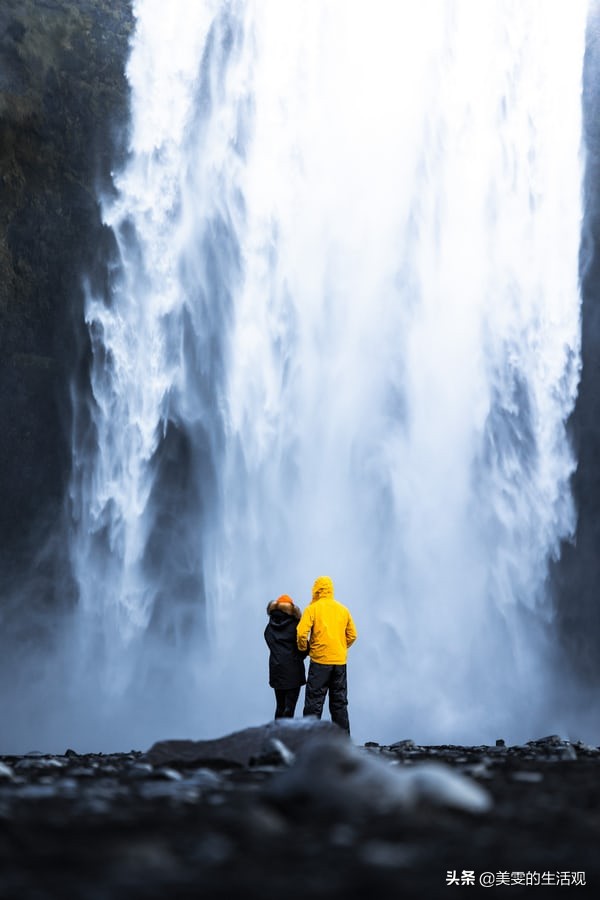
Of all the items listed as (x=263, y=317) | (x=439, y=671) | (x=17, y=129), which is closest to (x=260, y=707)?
(x=439, y=671)

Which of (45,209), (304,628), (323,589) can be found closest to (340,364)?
(45,209)

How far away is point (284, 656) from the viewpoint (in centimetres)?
1041

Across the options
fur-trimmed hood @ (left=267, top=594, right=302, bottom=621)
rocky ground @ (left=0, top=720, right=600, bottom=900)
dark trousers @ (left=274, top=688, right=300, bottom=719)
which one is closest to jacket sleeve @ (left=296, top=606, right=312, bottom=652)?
fur-trimmed hood @ (left=267, top=594, right=302, bottom=621)

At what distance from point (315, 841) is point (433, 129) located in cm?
2257

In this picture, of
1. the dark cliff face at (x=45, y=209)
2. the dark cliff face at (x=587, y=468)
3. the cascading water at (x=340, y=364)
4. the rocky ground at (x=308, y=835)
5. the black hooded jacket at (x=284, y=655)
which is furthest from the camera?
the dark cliff face at (x=587, y=468)

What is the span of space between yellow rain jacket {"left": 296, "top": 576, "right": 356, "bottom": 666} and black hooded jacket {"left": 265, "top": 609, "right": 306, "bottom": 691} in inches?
16.6

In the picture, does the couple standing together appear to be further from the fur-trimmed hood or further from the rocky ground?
the rocky ground

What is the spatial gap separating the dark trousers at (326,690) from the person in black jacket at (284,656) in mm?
350

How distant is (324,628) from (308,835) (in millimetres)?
6833

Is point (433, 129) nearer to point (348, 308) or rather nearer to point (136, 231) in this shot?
point (348, 308)

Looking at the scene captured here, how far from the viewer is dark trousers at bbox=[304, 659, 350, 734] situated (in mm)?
9906

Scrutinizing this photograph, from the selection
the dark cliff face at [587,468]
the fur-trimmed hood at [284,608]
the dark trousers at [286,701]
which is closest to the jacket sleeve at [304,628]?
the fur-trimmed hood at [284,608]

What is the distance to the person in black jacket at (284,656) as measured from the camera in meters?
10.4

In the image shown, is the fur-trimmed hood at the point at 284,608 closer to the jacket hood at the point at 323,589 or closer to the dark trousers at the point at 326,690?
the jacket hood at the point at 323,589
